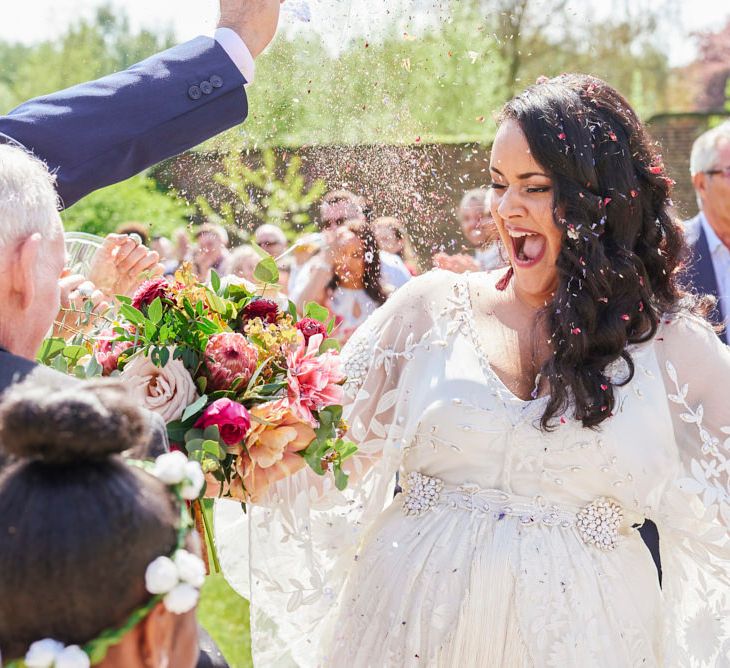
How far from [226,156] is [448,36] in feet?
2.43

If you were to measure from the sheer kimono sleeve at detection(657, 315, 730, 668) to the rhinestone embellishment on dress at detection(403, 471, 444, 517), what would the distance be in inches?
23.0

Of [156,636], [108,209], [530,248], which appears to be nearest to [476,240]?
[530,248]

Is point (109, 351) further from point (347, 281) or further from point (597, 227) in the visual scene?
point (347, 281)

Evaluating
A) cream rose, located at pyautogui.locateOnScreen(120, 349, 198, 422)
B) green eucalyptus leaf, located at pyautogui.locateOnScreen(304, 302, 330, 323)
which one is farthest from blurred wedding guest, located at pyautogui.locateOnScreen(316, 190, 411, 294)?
cream rose, located at pyautogui.locateOnScreen(120, 349, 198, 422)

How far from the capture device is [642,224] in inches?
113

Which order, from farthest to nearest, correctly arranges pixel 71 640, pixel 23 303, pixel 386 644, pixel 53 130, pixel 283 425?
pixel 386 644 → pixel 283 425 → pixel 53 130 → pixel 23 303 → pixel 71 640

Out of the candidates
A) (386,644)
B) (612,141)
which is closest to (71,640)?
(386,644)

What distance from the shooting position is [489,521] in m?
2.58

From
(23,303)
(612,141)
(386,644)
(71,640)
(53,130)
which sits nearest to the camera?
(71,640)

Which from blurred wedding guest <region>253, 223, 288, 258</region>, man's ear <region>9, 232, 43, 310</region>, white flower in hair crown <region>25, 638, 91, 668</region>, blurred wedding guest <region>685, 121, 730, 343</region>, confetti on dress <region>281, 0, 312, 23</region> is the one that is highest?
confetti on dress <region>281, 0, 312, 23</region>

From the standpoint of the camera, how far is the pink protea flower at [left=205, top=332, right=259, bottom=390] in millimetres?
2279

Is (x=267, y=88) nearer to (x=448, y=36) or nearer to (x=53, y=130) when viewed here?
(x=448, y=36)

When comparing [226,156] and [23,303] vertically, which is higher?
[23,303]

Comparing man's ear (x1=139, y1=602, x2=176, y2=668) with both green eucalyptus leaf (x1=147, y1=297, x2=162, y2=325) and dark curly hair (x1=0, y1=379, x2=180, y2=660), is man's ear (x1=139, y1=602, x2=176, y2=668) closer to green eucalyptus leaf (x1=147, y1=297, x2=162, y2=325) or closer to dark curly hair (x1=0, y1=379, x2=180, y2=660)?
dark curly hair (x1=0, y1=379, x2=180, y2=660)
